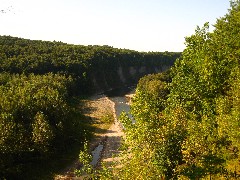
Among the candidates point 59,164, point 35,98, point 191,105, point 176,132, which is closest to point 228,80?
point 191,105

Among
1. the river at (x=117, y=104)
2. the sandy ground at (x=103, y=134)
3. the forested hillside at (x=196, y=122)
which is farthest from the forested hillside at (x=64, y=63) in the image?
the forested hillside at (x=196, y=122)

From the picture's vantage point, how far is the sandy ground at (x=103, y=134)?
201ft

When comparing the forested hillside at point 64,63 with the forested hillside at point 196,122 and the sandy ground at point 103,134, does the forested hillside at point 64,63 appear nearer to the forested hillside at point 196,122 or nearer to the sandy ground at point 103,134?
the sandy ground at point 103,134

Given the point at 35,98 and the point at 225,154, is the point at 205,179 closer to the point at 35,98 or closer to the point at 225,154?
the point at 225,154

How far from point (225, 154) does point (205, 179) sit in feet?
14.6

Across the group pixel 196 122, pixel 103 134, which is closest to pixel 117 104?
pixel 103 134

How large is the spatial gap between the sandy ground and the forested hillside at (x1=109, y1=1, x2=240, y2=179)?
608 inches

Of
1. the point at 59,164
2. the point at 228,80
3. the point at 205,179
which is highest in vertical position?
the point at 228,80

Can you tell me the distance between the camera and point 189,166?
3609 centimetres

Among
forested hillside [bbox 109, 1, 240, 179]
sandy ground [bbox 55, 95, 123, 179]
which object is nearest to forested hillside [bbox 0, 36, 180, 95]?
sandy ground [bbox 55, 95, 123, 179]

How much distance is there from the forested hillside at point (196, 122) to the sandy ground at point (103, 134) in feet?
50.7

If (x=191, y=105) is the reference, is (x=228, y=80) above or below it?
above

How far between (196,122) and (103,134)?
49191 mm

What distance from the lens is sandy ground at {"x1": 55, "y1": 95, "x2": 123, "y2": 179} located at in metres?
61.3
